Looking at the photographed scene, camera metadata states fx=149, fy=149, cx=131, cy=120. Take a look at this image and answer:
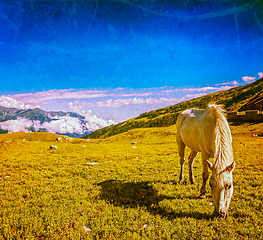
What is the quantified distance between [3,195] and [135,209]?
26.4 ft

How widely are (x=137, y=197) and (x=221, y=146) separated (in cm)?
530

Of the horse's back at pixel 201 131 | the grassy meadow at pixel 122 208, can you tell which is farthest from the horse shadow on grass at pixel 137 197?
the horse's back at pixel 201 131

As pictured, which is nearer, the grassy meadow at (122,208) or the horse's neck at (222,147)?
the grassy meadow at (122,208)

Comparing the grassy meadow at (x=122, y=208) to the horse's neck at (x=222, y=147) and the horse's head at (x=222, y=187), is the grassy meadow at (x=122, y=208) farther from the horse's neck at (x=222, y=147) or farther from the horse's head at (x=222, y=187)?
the horse's neck at (x=222, y=147)

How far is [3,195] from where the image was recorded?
8.93 meters

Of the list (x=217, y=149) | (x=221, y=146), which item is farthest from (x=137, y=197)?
(x=221, y=146)

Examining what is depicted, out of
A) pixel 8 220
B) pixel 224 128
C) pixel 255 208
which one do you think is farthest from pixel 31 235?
pixel 255 208

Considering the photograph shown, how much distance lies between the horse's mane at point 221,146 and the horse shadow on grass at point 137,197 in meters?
2.44

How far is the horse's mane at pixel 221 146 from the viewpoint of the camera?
612cm

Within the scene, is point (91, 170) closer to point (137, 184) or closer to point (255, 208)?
point (137, 184)

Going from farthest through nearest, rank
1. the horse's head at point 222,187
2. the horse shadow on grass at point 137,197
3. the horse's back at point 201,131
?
the horse's back at point 201,131
the horse shadow on grass at point 137,197
the horse's head at point 222,187

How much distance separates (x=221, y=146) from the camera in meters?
6.46

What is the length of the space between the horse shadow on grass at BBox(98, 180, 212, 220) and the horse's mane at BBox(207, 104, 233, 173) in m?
2.44

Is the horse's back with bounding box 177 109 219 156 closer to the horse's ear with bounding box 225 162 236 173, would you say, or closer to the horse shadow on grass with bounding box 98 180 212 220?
the horse's ear with bounding box 225 162 236 173
